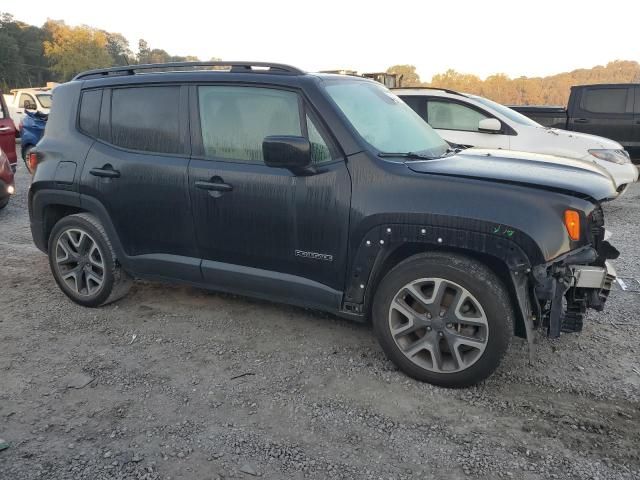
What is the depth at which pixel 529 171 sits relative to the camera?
3102 mm

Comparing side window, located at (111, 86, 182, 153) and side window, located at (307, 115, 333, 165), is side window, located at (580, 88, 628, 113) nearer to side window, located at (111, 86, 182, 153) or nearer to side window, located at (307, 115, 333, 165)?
side window, located at (307, 115, 333, 165)

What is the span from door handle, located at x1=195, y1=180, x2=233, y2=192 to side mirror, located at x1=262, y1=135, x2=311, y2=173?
0.45 metres

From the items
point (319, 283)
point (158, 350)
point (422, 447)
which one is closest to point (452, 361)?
point (422, 447)

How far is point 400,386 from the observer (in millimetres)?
3133

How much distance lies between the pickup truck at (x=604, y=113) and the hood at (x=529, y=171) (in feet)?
25.9

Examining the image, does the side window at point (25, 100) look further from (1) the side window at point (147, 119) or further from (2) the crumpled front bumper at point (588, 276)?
(2) the crumpled front bumper at point (588, 276)

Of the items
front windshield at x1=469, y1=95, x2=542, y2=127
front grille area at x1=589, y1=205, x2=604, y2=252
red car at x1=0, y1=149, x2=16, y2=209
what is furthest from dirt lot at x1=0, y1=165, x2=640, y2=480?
front windshield at x1=469, y1=95, x2=542, y2=127

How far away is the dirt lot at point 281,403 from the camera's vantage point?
2.49m

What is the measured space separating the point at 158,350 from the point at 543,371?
2.60 metres

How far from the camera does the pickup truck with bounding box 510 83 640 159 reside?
1054cm

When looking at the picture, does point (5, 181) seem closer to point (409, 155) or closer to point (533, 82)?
point (409, 155)

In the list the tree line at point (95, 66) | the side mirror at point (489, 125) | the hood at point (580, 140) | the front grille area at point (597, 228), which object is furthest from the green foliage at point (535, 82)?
the front grille area at point (597, 228)

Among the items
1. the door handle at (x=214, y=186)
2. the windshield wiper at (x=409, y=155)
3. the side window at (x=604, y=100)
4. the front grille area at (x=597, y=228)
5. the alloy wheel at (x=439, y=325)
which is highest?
the side window at (x=604, y=100)

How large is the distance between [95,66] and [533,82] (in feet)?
178
